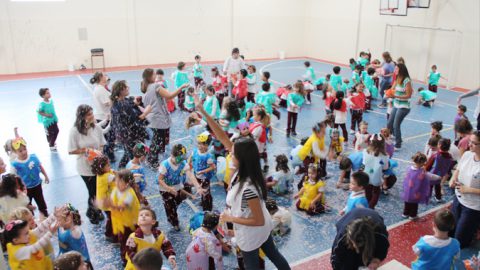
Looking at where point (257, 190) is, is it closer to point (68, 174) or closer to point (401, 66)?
point (68, 174)

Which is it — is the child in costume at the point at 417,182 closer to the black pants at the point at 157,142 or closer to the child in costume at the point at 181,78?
the black pants at the point at 157,142

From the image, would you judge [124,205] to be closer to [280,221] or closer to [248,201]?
[248,201]

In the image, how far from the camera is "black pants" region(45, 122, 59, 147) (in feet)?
27.3

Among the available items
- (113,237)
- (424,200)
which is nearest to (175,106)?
(113,237)

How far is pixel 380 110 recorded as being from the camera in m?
11.8

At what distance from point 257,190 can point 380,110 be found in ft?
31.2

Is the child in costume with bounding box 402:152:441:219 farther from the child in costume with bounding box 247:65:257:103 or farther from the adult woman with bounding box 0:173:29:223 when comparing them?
the child in costume with bounding box 247:65:257:103

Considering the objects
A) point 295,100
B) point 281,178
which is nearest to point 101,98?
point 281,178

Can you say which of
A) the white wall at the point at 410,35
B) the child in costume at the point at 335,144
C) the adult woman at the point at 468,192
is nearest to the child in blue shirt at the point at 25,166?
the child in costume at the point at 335,144

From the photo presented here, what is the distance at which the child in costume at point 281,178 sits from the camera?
6.31 metres

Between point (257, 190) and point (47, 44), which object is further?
point (47, 44)

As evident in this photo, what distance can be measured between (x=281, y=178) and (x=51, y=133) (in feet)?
16.8

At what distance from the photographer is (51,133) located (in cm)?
840

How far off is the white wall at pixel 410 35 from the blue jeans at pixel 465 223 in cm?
1131
